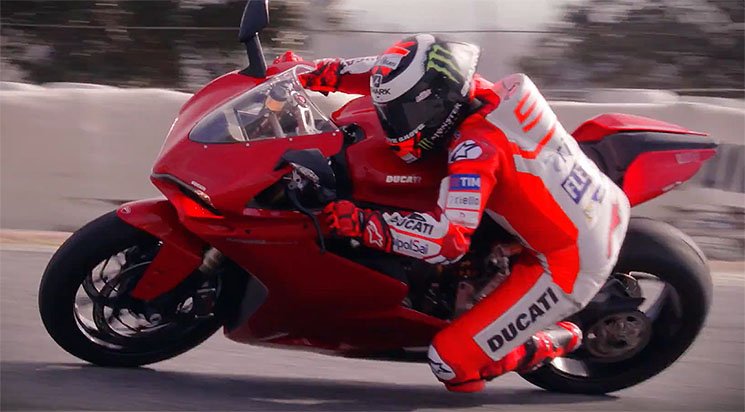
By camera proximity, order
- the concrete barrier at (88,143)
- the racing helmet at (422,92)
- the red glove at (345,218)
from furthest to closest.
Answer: the concrete barrier at (88,143)
the racing helmet at (422,92)
the red glove at (345,218)

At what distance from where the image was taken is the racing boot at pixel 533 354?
3.86 metres

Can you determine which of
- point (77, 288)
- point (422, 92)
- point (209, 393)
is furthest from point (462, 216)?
point (77, 288)

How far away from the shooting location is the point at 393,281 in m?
3.78

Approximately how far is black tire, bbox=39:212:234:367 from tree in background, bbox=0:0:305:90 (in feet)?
18.8

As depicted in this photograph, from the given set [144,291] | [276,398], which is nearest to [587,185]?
[276,398]

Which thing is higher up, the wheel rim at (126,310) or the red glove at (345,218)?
the red glove at (345,218)

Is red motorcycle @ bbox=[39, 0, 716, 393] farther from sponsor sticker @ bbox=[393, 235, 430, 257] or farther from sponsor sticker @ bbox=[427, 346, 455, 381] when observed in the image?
sponsor sticker @ bbox=[393, 235, 430, 257]

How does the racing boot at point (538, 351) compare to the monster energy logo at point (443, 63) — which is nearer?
the monster energy logo at point (443, 63)

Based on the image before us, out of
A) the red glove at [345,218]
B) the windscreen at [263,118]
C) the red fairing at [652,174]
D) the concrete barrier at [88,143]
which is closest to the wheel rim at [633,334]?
the red fairing at [652,174]

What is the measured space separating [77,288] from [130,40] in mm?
6778

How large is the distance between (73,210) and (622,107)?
3.70 meters

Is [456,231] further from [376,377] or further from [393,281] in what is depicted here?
[376,377]

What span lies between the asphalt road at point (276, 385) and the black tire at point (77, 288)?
2.9 inches

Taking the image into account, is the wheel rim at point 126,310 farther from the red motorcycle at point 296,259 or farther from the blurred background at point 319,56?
the blurred background at point 319,56
